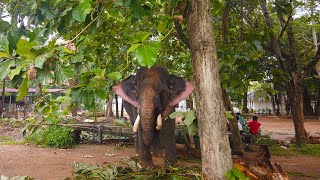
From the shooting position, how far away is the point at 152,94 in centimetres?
559

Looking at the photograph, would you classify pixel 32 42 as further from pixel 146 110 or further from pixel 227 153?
pixel 146 110

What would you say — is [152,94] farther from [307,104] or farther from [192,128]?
[307,104]

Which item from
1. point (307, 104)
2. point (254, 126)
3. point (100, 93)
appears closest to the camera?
point (100, 93)

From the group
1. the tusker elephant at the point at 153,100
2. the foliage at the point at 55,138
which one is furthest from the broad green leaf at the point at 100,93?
the foliage at the point at 55,138

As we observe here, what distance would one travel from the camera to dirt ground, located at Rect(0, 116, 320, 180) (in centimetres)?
635

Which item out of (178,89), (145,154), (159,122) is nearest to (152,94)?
(159,122)

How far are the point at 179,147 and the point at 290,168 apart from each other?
2.88 meters

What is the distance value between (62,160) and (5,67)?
18.5 feet

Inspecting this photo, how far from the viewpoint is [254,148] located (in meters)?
9.88

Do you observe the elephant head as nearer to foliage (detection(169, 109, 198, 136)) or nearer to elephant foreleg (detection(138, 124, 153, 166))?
elephant foreleg (detection(138, 124, 153, 166))

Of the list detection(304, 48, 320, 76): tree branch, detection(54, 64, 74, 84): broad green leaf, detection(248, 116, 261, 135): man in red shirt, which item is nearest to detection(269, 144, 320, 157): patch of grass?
detection(248, 116, 261, 135): man in red shirt

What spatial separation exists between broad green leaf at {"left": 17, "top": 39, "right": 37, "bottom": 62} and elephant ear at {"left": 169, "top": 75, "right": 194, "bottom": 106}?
12.5 feet

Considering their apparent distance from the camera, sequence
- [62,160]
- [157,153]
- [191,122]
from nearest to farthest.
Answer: [191,122]
[62,160]
[157,153]

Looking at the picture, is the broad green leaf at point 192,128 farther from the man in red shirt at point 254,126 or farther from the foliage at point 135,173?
the man in red shirt at point 254,126
